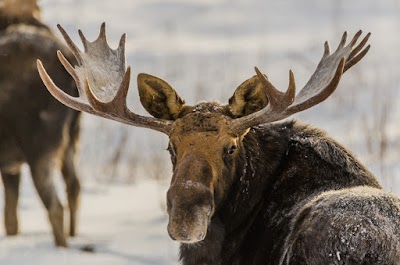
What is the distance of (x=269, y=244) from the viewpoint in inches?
174

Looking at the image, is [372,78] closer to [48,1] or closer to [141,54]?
[141,54]

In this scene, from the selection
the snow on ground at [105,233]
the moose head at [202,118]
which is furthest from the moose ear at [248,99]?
the snow on ground at [105,233]

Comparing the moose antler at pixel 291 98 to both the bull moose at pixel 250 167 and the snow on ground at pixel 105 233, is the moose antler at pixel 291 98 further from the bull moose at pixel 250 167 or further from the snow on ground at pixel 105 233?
the snow on ground at pixel 105 233

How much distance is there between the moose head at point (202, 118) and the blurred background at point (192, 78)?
6.40 feet

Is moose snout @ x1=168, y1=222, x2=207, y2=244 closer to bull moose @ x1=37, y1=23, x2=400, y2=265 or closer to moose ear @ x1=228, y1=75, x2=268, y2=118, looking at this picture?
bull moose @ x1=37, y1=23, x2=400, y2=265

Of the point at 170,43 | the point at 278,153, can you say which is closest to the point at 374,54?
the point at 170,43

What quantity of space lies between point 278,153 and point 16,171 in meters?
3.84

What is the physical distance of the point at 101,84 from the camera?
5254mm

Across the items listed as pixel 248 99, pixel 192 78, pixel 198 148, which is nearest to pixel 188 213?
pixel 198 148

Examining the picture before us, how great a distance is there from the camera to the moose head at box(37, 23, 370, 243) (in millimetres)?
4191

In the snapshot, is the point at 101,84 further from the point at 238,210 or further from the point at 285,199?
the point at 285,199

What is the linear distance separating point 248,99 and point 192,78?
968 cm

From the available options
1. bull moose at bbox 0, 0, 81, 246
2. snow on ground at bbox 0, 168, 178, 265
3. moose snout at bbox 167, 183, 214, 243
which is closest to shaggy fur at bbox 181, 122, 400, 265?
moose snout at bbox 167, 183, 214, 243

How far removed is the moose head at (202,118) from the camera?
13.8 ft
